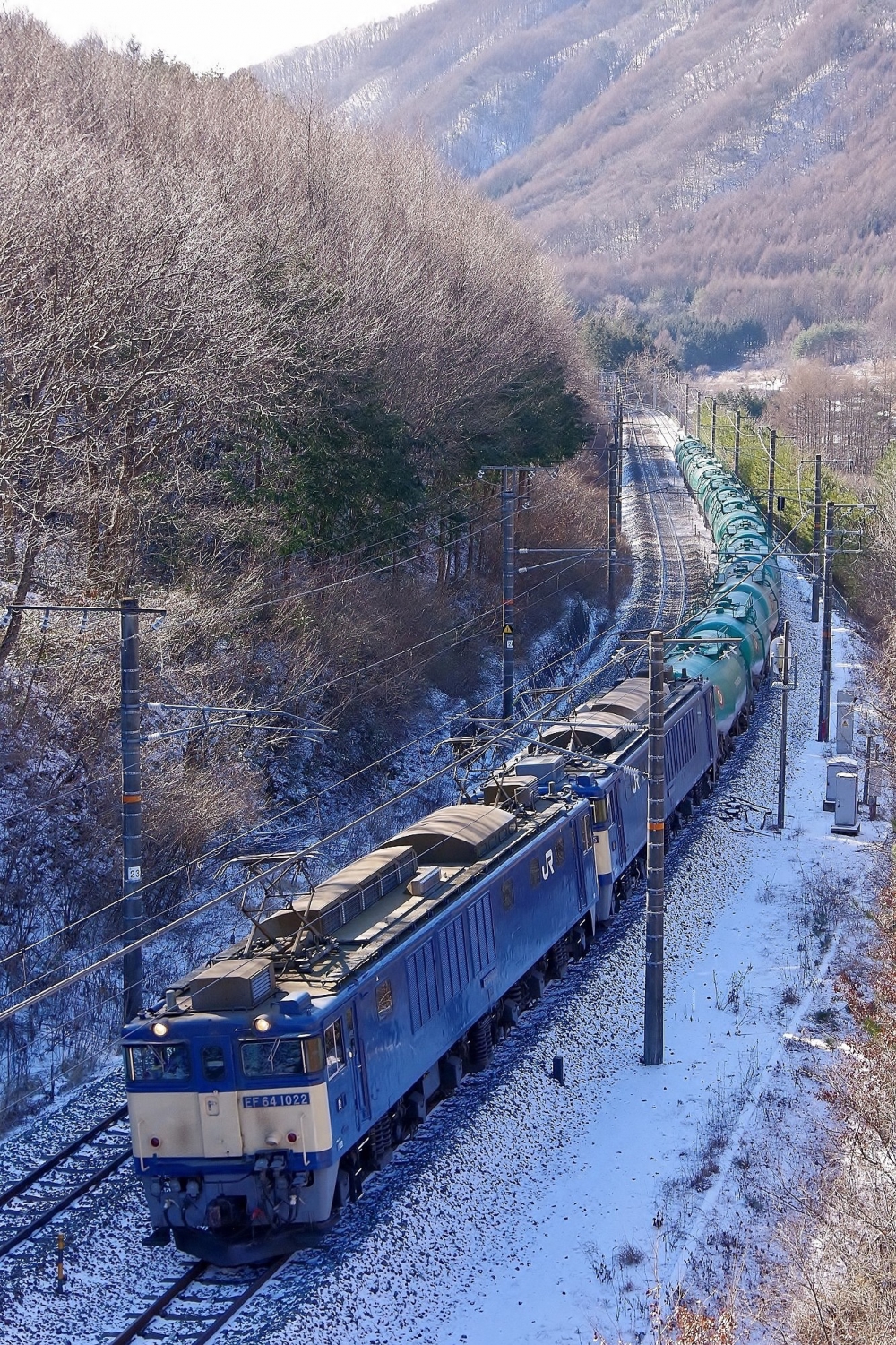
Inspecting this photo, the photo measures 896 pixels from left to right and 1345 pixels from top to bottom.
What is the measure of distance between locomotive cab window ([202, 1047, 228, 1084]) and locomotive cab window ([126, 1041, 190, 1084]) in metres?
0.17

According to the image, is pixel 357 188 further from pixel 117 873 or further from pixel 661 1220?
pixel 661 1220

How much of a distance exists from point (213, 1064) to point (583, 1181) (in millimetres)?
5095

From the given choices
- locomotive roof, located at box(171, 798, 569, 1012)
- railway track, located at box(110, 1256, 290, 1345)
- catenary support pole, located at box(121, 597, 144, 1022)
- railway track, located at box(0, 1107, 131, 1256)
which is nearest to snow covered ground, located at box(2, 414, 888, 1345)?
railway track, located at box(110, 1256, 290, 1345)

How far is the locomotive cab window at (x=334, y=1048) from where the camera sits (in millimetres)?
14195

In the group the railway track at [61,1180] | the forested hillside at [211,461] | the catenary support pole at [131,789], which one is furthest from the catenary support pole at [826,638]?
the railway track at [61,1180]

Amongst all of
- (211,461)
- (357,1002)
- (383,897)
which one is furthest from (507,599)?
(357,1002)

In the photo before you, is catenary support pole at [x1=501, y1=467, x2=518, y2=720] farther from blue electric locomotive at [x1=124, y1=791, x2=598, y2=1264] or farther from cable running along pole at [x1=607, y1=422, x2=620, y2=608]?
cable running along pole at [x1=607, y1=422, x2=620, y2=608]

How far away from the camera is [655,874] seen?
20.5 metres

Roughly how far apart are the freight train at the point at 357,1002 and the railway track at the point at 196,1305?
0.70 feet

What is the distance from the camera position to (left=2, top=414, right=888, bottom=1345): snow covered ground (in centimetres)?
1378

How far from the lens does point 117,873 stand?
24438mm

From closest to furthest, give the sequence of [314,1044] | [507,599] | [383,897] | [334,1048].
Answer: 1. [314,1044]
2. [334,1048]
3. [383,897]
4. [507,599]

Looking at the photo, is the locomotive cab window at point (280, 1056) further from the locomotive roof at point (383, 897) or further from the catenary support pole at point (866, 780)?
the catenary support pole at point (866, 780)

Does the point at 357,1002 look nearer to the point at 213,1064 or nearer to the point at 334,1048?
the point at 334,1048
